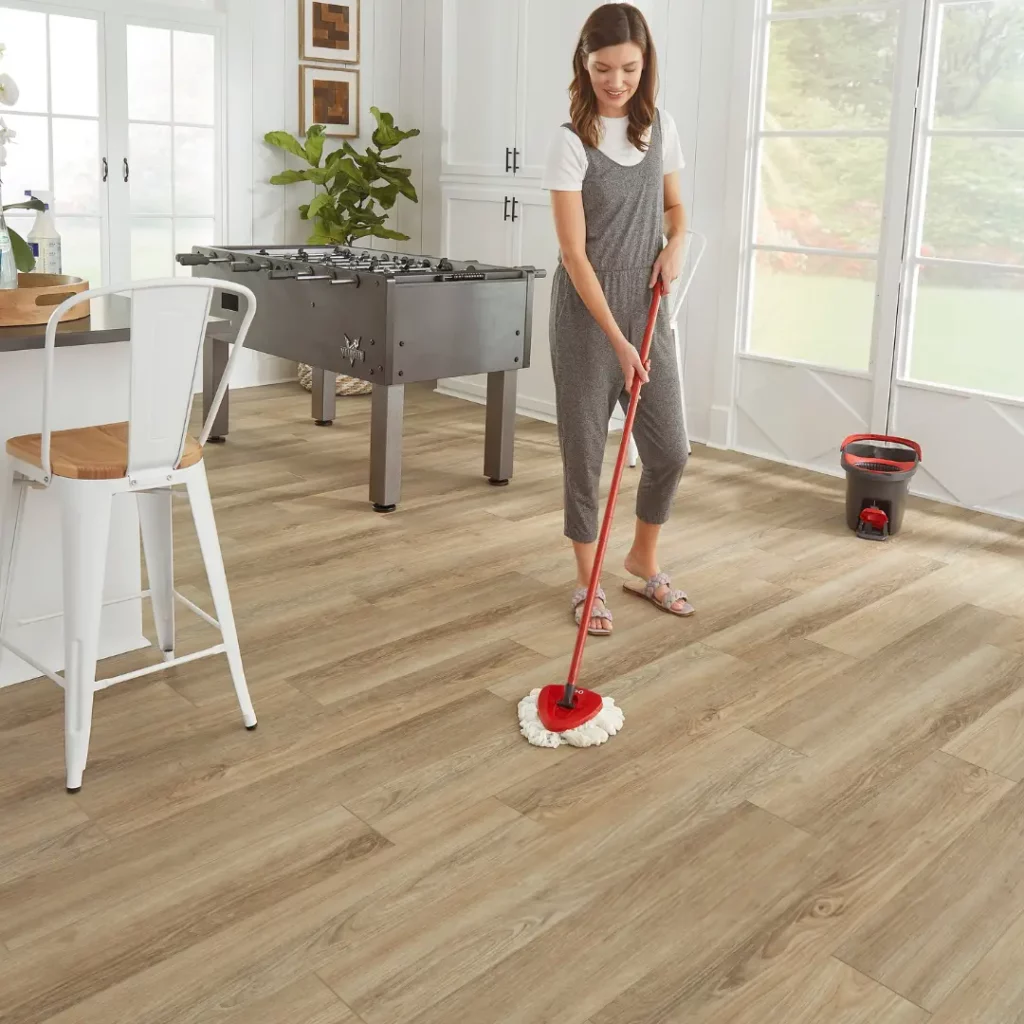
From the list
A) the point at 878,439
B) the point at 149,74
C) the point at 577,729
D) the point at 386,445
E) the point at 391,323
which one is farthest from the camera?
the point at 149,74

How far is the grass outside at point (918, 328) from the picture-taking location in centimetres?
415

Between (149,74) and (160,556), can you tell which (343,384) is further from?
(160,556)

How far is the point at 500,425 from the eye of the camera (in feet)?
14.5

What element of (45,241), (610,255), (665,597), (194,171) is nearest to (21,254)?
(45,241)

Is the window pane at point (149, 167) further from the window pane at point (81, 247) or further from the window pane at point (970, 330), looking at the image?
the window pane at point (970, 330)

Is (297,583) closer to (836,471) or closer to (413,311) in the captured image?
(413,311)

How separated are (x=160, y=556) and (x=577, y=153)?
1331 millimetres

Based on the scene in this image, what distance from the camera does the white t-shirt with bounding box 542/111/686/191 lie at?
2.72 metres

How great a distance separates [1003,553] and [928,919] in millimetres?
2171

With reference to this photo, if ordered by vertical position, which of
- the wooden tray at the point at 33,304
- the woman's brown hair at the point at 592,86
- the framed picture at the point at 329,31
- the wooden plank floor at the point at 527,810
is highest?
the framed picture at the point at 329,31

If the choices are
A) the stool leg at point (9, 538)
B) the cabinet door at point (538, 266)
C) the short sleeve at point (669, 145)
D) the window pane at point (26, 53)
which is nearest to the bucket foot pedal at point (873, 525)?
the short sleeve at point (669, 145)

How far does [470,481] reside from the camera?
4.51 metres

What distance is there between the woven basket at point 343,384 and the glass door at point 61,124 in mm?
1097

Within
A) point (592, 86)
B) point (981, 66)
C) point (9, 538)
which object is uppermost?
point (981, 66)
